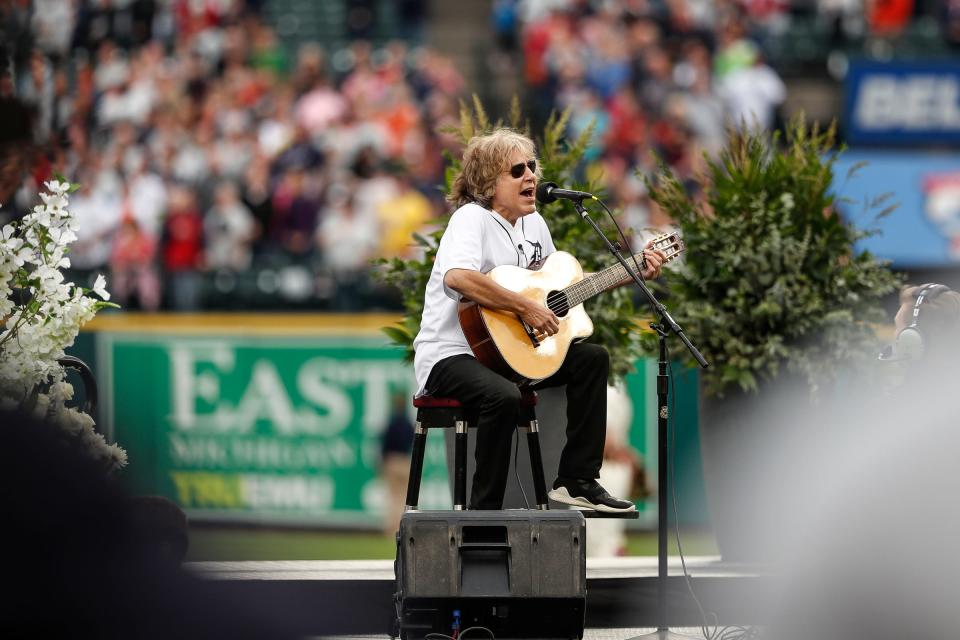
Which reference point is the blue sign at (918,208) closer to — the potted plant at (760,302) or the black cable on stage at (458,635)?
the potted plant at (760,302)

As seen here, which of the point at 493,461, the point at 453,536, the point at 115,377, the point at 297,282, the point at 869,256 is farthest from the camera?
the point at 297,282

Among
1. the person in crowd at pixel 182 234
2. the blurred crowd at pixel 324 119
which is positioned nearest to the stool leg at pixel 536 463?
the blurred crowd at pixel 324 119

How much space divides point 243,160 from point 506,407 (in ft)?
32.0

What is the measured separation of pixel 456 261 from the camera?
5148 mm

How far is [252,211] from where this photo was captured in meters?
13.8

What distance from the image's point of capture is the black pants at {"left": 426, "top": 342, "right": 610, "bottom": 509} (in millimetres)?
5031

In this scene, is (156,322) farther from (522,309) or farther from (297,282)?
(522,309)

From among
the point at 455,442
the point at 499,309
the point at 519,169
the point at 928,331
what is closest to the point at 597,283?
the point at 499,309

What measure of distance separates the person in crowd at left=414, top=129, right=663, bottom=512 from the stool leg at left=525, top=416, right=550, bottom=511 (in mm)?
68

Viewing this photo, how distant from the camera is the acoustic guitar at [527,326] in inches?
204

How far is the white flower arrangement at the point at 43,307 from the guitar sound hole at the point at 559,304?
1564 mm

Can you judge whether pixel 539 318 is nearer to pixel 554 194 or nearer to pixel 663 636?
pixel 554 194

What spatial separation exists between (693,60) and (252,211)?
4.95m

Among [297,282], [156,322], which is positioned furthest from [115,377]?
[297,282]
